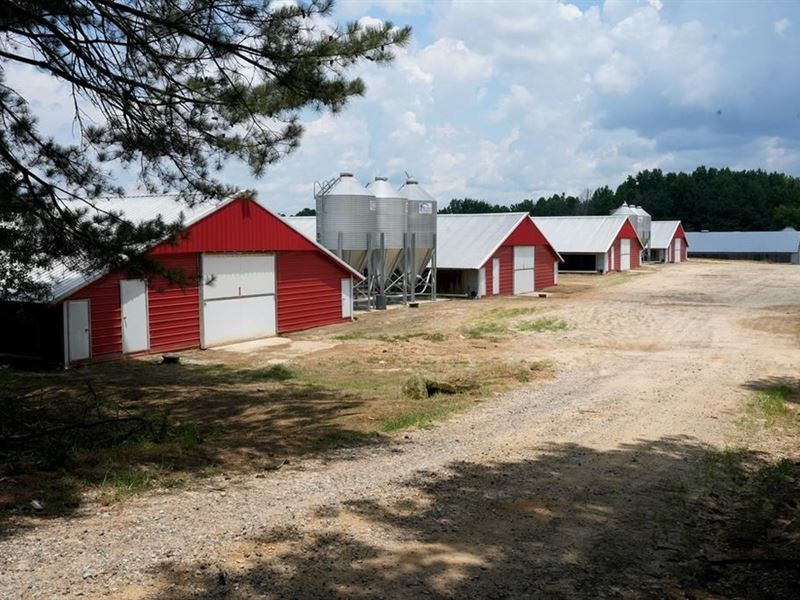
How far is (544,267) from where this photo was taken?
44.1m

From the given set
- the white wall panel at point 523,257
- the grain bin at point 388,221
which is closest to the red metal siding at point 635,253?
the white wall panel at point 523,257

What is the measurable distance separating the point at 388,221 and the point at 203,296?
1236 centimetres

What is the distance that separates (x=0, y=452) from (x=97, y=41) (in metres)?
5.88

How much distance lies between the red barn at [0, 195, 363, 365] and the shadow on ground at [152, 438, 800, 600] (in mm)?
10489

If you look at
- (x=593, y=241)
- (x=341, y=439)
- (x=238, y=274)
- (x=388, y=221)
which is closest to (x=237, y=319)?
(x=238, y=274)

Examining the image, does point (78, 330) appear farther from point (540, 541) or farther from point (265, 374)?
point (540, 541)

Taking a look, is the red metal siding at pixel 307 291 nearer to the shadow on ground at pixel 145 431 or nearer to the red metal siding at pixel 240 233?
the red metal siding at pixel 240 233

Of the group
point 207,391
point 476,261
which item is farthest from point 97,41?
point 476,261

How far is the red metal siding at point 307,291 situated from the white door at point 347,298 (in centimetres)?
19

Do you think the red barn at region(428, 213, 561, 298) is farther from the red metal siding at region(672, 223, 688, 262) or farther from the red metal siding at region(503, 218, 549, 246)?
the red metal siding at region(672, 223, 688, 262)

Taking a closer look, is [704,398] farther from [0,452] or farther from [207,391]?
[0,452]

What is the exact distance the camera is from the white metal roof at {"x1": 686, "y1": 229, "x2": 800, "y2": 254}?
7756 cm

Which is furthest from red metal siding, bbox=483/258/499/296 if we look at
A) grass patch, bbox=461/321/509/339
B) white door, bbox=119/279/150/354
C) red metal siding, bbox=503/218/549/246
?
white door, bbox=119/279/150/354

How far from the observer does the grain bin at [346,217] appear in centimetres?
3106
